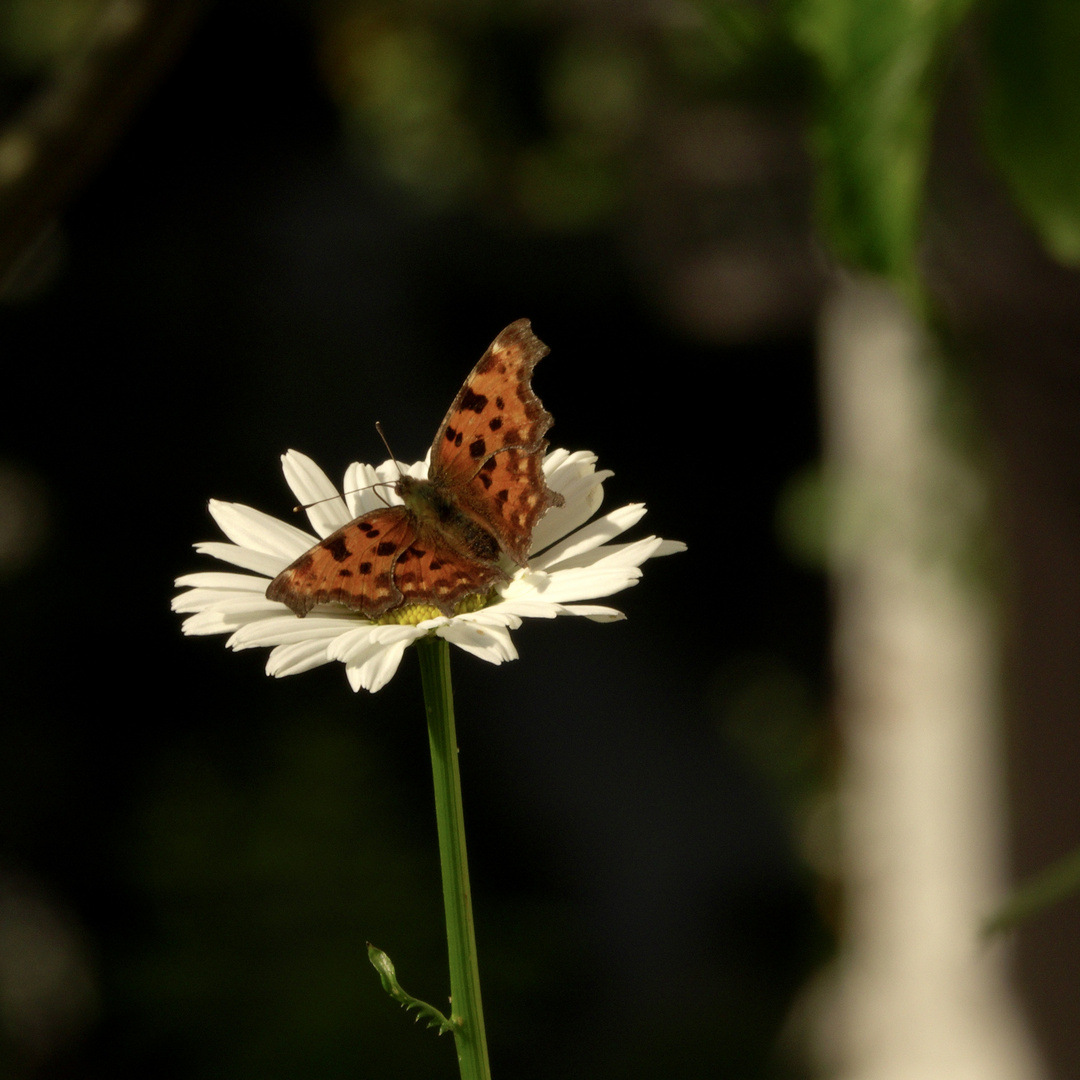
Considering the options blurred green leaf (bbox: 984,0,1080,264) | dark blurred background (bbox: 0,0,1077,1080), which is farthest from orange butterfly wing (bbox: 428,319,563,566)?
dark blurred background (bbox: 0,0,1077,1080)

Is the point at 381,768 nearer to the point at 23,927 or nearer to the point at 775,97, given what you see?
the point at 23,927

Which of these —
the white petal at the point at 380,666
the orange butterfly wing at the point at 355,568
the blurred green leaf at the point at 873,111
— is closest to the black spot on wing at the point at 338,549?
the orange butterfly wing at the point at 355,568

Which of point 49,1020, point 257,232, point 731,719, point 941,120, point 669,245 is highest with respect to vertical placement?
point 257,232

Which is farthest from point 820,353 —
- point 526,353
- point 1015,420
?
point 526,353

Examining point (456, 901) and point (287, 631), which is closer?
point (456, 901)

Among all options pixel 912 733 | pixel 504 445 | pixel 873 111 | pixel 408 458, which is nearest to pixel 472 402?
pixel 504 445

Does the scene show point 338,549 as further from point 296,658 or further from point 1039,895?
point 1039,895
